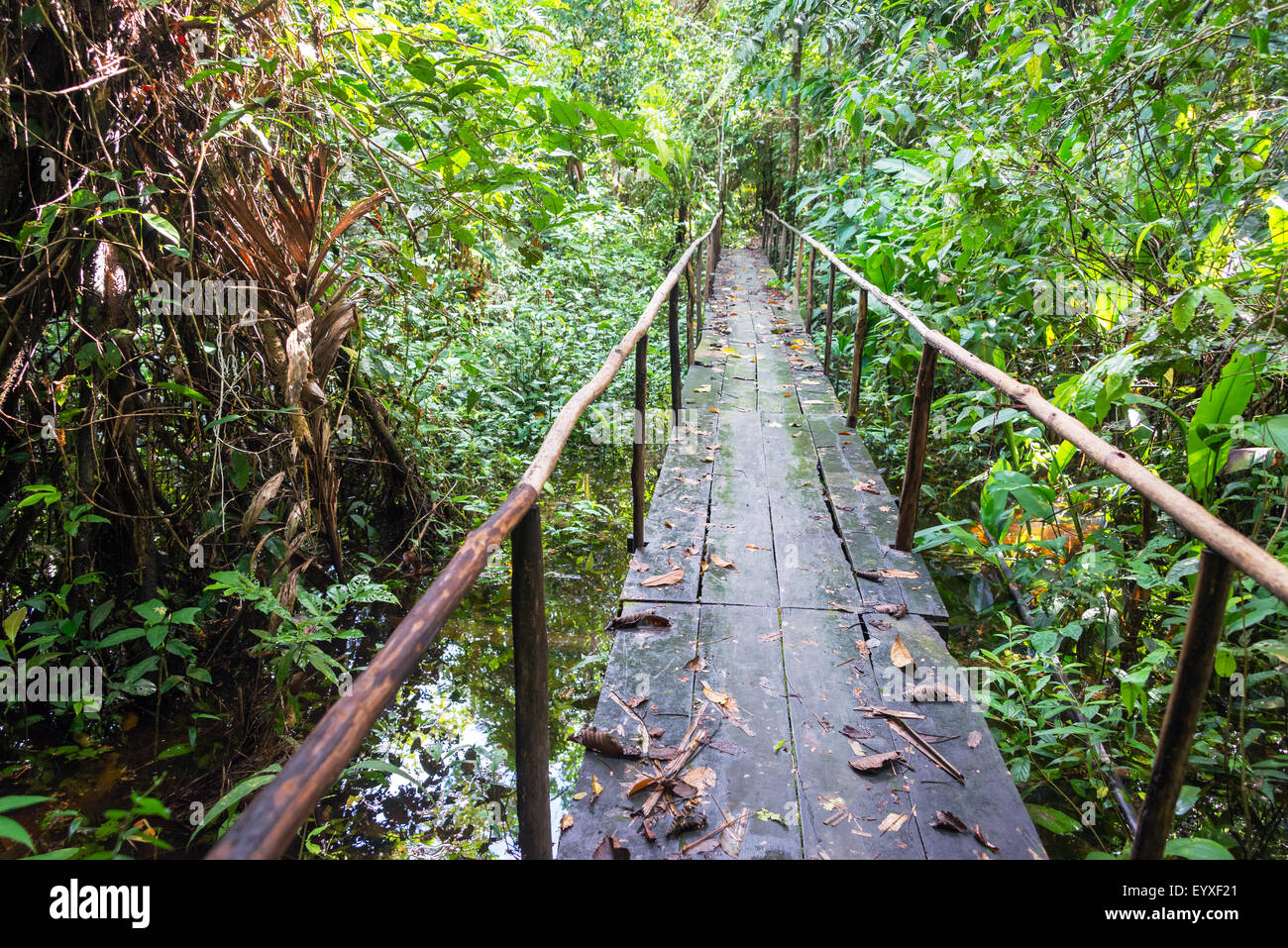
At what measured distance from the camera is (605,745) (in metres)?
Result: 2.03

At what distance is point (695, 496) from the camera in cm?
380

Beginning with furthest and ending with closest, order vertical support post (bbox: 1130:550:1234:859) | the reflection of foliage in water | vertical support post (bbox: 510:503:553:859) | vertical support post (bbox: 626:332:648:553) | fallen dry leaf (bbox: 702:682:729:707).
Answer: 1. vertical support post (bbox: 626:332:648:553)
2. the reflection of foliage in water
3. fallen dry leaf (bbox: 702:682:729:707)
4. vertical support post (bbox: 510:503:553:859)
5. vertical support post (bbox: 1130:550:1234:859)

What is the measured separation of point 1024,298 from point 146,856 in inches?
162

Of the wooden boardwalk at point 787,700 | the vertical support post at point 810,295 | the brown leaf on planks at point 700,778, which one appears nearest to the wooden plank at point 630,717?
the wooden boardwalk at point 787,700

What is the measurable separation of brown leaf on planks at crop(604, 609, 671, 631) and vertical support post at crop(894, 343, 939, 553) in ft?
3.85

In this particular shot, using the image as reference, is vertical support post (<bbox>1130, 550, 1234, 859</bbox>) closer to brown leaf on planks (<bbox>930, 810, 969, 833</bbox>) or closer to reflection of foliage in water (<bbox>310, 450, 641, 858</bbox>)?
brown leaf on planks (<bbox>930, 810, 969, 833</bbox>)

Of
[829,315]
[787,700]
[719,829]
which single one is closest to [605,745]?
[719,829]

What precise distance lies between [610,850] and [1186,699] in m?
1.20

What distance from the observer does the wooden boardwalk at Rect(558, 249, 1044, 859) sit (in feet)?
5.86

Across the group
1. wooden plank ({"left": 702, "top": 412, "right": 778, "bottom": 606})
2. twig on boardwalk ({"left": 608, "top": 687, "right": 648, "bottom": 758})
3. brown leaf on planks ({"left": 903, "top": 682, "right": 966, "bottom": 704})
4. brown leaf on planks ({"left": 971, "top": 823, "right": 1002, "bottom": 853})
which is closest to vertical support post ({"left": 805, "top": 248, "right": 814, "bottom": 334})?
wooden plank ({"left": 702, "top": 412, "right": 778, "bottom": 606})

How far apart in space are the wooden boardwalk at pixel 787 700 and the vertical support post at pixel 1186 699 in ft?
1.58

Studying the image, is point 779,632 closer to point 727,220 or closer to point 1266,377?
point 1266,377

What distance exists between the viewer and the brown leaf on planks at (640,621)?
266 centimetres

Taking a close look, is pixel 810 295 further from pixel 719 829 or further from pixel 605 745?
pixel 719 829
